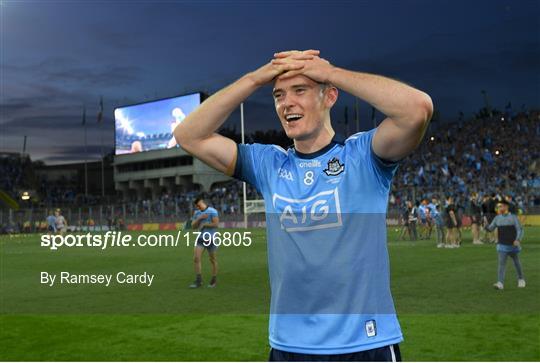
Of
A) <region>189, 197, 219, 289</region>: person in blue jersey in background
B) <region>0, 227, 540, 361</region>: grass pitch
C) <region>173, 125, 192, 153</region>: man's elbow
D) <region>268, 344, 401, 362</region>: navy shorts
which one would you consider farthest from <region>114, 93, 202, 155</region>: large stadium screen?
<region>268, 344, 401, 362</region>: navy shorts

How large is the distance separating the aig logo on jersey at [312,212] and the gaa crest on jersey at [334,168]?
9cm

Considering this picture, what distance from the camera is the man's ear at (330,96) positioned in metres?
3.04

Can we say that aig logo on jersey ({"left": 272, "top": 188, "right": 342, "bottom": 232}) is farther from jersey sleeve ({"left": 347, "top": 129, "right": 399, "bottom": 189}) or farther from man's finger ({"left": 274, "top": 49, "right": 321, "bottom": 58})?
man's finger ({"left": 274, "top": 49, "right": 321, "bottom": 58})

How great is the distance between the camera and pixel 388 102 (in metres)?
2.80

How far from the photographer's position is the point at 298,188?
3031mm

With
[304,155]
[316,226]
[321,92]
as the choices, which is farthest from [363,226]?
[321,92]

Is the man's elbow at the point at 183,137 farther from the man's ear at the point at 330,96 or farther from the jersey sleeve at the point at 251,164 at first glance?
the man's ear at the point at 330,96

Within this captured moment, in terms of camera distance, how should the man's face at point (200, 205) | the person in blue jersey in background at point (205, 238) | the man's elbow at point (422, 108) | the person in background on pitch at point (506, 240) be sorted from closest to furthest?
the man's elbow at point (422, 108) → the person in background on pitch at point (506, 240) → the person in blue jersey in background at point (205, 238) → the man's face at point (200, 205)

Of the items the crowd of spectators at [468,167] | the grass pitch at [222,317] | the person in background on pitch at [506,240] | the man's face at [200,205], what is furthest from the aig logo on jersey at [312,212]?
the crowd of spectators at [468,167]

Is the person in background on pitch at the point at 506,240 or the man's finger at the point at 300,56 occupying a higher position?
the man's finger at the point at 300,56

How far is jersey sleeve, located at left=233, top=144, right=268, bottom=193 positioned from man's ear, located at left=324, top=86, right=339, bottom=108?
0.46 m

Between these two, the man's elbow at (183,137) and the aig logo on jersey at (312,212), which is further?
the man's elbow at (183,137)

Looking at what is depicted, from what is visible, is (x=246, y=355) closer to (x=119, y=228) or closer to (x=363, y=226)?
(x=363, y=226)

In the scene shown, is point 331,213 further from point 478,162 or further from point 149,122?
point 149,122
